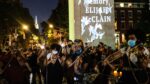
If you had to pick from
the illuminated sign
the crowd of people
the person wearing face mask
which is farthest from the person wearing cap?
the illuminated sign

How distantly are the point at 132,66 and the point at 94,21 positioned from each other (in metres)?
18.5

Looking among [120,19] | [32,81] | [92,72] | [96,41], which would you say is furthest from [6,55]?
[120,19]

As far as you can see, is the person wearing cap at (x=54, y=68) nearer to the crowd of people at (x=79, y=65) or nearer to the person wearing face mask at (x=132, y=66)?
the crowd of people at (x=79, y=65)

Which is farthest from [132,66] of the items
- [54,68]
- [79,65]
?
[79,65]

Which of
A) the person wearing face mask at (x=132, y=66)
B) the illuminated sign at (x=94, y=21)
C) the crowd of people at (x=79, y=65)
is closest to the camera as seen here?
the person wearing face mask at (x=132, y=66)

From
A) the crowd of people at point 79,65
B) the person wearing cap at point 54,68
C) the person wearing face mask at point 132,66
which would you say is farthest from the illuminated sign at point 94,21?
the person wearing face mask at point 132,66

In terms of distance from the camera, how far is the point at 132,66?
9.36m

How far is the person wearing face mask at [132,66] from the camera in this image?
932 cm

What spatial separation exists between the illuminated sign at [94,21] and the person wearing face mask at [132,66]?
58.8 feet

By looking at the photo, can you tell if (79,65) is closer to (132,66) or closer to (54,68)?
(54,68)

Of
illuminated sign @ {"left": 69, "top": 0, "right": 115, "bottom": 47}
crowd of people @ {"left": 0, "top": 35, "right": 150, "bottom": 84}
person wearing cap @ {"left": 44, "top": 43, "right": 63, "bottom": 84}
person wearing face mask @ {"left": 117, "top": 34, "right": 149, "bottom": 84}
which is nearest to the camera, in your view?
person wearing face mask @ {"left": 117, "top": 34, "right": 149, "bottom": 84}

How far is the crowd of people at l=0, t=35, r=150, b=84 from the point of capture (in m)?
9.45

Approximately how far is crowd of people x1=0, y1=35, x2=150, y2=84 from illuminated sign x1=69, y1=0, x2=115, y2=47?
32.8ft

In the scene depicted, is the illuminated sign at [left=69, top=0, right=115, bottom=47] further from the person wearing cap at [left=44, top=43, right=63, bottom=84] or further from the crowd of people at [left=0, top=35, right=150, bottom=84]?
the person wearing cap at [left=44, top=43, right=63, bottom=84]
